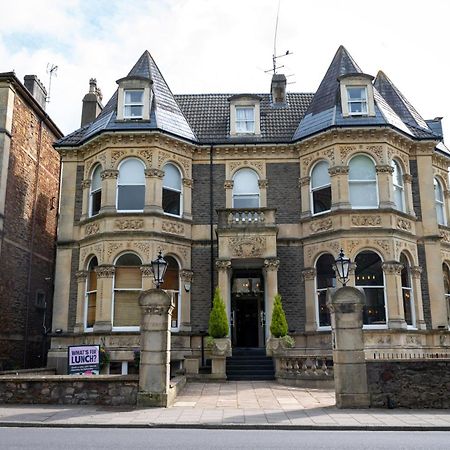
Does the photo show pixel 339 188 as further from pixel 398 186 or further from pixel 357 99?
pixel 357 99

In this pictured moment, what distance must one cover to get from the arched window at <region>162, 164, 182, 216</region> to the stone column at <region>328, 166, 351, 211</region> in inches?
243

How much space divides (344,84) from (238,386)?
12.8 meters

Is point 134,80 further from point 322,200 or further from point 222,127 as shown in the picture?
point 322,200

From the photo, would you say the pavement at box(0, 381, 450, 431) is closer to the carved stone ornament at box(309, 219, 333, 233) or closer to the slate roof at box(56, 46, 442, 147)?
the carved stone ornament at box(309, 219, 333, 233)

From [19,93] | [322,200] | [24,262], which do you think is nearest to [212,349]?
[322,200]

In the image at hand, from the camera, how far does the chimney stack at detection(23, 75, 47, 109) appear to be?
82.3ft

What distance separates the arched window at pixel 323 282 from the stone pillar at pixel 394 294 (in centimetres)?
205

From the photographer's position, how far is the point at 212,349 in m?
18.2

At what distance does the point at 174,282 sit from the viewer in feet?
68.4

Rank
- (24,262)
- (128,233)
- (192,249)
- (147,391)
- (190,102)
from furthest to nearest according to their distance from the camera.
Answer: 1. (190,102)
2. (24,262)
3. (192,249)
4. (128,233)
5. (147,391)

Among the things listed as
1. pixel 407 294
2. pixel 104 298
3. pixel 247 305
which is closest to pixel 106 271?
pixel 104 298

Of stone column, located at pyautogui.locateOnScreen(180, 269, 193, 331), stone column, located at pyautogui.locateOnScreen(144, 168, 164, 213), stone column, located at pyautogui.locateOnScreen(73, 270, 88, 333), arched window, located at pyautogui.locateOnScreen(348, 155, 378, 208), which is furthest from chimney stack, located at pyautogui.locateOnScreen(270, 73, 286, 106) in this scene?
stone column, located at pyautogui.locateOnScreen(73, 270, 88, 333)

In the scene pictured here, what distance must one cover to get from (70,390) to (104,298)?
7009 mm

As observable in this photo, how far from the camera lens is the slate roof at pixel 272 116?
2138 cm
